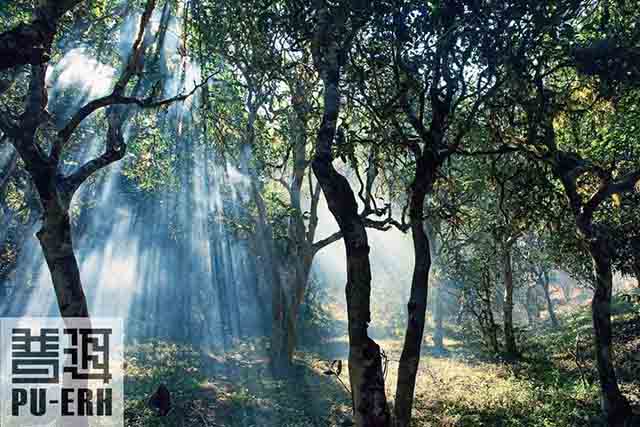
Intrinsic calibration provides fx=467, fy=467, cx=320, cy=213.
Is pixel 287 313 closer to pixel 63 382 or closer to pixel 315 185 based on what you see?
pixel 315 185

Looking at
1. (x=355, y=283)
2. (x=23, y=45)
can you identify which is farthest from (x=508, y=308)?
(x=23, y=45)

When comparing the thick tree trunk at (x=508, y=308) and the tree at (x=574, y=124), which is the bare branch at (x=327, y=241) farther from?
the thick tree trunk at (x=508, y=308)

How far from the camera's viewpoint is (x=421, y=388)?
1622 centimetres

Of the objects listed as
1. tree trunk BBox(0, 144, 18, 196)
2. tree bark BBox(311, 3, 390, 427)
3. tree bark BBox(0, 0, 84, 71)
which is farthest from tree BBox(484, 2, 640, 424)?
tree trunk BBox(0, 144, 18, 196)

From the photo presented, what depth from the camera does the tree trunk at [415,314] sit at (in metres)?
6.99

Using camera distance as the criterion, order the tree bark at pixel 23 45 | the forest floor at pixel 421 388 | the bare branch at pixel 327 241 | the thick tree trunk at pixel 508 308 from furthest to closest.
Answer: the thick tree trunk at pixel 508 308 → the bare branch at pixel 327 241 → the forest floor at pixel 421 388 → the tree bark at pixel 23 45

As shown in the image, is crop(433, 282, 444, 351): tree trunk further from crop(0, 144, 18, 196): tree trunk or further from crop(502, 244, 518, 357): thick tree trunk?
crop(0, 144, 18, 196): tree trunk

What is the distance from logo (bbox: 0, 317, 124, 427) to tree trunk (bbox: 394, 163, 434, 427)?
5272 mm

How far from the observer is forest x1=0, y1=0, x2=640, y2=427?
7.79 m

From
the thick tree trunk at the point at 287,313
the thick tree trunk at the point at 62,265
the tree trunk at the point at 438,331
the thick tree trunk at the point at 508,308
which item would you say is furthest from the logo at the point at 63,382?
the tree trunk at the point at 438,331

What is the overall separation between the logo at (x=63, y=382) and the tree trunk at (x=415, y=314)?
5.27 metres

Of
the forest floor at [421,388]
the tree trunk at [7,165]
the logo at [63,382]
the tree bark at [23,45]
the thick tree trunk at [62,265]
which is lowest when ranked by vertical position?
the forest floor at [421,388]

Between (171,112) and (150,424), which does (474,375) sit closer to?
(150,424)

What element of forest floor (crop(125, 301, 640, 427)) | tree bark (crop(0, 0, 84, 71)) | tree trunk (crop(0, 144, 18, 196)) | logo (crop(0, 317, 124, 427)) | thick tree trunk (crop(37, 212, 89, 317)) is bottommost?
forest floor (crop(125, 301, 640, 427))
